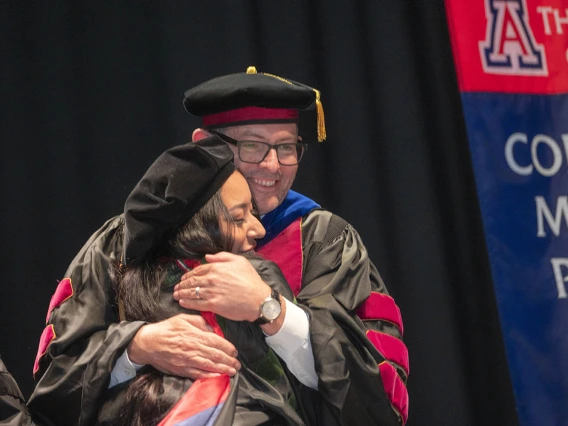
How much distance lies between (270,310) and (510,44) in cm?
180

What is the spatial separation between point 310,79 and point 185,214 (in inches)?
57.1

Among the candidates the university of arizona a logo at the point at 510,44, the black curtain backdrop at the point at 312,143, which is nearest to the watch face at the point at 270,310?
the black curtain backdrop at the point at 312,143

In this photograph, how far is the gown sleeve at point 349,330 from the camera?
1.83 m

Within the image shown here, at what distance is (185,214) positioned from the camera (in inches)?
70.1

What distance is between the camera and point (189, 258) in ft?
5.89

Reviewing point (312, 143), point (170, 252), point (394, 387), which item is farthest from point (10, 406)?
point (312, 143)

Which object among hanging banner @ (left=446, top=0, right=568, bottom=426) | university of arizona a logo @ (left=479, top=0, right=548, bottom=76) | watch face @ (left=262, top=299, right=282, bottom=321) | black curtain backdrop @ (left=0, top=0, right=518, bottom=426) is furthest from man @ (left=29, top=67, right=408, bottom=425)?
university of arizona a logo @ (left=479, top=0, right=548, bottom=76)

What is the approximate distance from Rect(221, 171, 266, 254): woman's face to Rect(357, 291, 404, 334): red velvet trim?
375mm

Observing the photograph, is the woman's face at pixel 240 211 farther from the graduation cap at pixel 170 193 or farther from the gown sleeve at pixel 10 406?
the gown sleeve at pixel 10 406

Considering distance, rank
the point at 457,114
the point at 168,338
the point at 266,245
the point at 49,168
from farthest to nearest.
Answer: the point at 457,114
the point at 49,168
the point at 266,245
the point at 168,338

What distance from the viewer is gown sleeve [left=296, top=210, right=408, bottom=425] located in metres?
1.83

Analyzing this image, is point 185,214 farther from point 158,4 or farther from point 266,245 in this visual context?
point 158,4

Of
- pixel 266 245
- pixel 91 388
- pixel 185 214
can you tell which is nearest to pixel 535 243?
pixel 266 245

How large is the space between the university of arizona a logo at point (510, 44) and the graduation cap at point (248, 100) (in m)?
1.13
